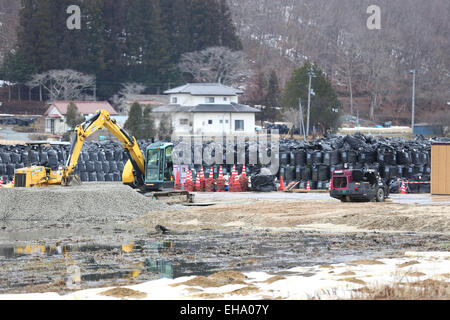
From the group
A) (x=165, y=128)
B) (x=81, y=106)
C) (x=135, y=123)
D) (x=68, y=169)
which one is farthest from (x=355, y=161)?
(x=81, y=106)

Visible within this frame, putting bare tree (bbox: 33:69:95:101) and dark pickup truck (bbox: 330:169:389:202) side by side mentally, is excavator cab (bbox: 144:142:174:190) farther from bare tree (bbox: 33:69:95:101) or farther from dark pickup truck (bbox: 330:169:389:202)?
bare tree (bbox: 33:69:95:101)

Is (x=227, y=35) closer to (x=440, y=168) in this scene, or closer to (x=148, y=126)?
(x=148, y=126)

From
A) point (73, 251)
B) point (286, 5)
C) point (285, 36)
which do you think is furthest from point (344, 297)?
point (286, 5)

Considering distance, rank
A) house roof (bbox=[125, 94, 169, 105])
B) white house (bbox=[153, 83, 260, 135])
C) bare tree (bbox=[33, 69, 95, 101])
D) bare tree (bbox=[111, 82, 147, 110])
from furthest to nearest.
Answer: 1. bare tree (bbox=[111, 82, 147, 110])
2. bare tree (bbox=[33, 69, 95, 101])
3. house roof (bbox=[125, 94, 169, 105])
4. white house (bbox=[153, 83, 260, 135])

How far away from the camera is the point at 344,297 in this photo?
1021 cm

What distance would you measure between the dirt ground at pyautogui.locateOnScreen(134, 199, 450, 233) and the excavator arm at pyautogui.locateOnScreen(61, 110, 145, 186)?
4.13m

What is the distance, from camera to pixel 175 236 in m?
20.5

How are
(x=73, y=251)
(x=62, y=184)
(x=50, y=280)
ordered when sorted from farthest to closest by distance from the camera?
(x=62, y=184) < (x=73, y=251) < (x=50, y=280)

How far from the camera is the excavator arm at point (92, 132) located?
2781 cm

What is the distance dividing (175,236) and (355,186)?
937cm

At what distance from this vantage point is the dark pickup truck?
27609mm

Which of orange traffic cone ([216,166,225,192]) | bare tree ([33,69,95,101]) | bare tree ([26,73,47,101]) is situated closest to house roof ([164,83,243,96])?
bare tree ([33,69,95,101])
